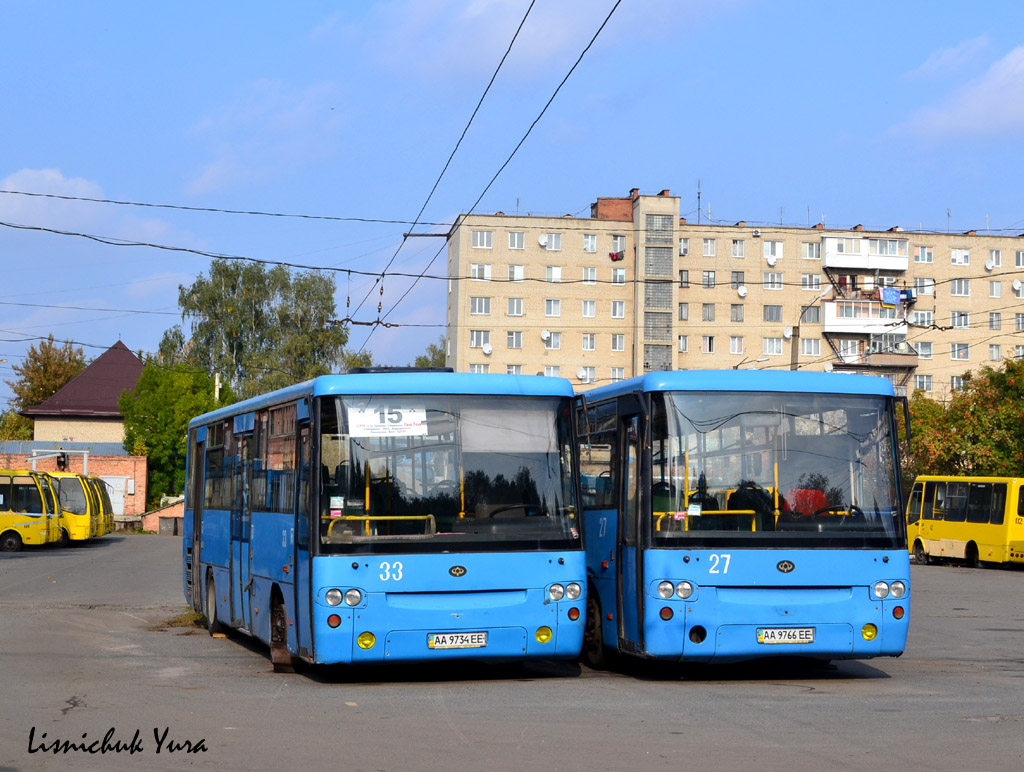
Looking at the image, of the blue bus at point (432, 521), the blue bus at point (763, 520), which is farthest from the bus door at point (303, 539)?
the blue bus at point (763, 520)

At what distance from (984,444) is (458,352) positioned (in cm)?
4272

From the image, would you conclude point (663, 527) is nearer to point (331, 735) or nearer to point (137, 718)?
point (331, 735)

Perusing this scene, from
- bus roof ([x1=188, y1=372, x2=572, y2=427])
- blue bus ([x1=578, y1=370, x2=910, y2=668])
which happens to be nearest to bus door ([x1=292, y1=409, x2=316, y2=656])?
bus roof ([x1=188, y1=372, x2=572, y2=427])

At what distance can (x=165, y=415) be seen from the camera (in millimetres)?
79125

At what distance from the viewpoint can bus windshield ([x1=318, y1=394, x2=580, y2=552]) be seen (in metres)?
11.5

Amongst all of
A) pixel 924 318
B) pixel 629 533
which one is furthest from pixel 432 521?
pixel 924 318

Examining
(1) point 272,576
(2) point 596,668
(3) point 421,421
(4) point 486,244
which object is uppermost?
(4) point 486,244

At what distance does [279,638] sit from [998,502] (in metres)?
29.5

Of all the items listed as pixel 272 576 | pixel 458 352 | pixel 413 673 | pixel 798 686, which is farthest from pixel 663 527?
pixel 458 352

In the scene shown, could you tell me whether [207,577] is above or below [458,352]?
below

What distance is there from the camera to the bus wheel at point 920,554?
1654 inches

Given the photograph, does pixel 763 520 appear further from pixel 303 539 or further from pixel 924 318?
pixel 924 318

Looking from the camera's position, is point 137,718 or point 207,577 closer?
point 137,718

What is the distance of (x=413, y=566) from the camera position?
1141cm
